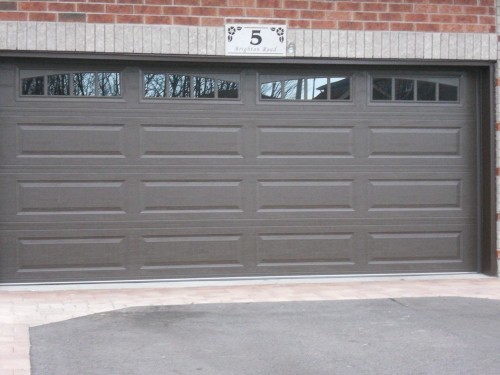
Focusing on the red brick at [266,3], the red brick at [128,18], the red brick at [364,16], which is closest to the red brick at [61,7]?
the red brick at [128,18]

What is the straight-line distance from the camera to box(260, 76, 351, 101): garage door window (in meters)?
9.45

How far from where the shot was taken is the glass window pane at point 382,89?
962 centimetres

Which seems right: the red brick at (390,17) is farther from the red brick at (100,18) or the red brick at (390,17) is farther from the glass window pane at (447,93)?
the red brick at (100,18)

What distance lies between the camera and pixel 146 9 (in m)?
9.02

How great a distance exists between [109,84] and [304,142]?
6.90ft

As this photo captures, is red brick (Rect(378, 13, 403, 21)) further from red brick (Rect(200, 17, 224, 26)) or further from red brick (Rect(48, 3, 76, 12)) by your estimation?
red brick (Rect(48, 3, 76, 12))

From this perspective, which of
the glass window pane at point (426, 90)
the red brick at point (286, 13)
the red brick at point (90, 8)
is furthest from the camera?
the glass window pane at point (426, 90)

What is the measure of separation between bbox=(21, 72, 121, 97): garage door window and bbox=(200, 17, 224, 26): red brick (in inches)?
39.5

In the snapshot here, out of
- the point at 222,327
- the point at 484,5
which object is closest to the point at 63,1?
the point at 222,327

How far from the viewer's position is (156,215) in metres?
9.23

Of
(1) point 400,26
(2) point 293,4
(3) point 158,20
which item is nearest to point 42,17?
(3) point 158,20

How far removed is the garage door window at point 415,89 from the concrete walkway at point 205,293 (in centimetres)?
193

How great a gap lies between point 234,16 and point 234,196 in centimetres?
184

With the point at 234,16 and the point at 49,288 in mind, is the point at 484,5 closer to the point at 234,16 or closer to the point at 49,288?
the point at 234,16
